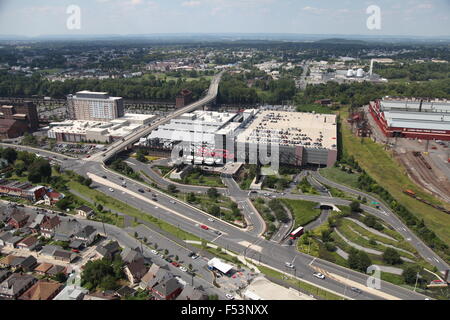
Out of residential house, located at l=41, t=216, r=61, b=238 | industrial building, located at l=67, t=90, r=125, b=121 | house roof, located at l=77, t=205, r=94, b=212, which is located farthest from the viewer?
industrial building, located at l=67, t=90, r=125, b=121

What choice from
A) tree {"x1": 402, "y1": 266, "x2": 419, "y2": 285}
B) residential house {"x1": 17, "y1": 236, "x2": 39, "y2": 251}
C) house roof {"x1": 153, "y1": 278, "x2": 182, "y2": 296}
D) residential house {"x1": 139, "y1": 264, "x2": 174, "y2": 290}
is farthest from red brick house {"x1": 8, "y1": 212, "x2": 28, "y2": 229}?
tree {"x1": 402, "y1": 266, "x2": 419, "y2": 285}

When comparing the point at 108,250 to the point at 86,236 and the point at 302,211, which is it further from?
the point at 302,211

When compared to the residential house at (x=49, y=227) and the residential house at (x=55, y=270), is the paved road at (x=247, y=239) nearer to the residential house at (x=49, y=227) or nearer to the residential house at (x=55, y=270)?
the residential house at (x=49, y=227)

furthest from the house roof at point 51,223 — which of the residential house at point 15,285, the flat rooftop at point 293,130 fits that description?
the flat rooftop at point 293,130

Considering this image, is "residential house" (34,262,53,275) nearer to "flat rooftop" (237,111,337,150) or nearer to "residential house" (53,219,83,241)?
"residential house" (53,219,83,241)

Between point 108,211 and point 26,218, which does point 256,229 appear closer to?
point 108,211
